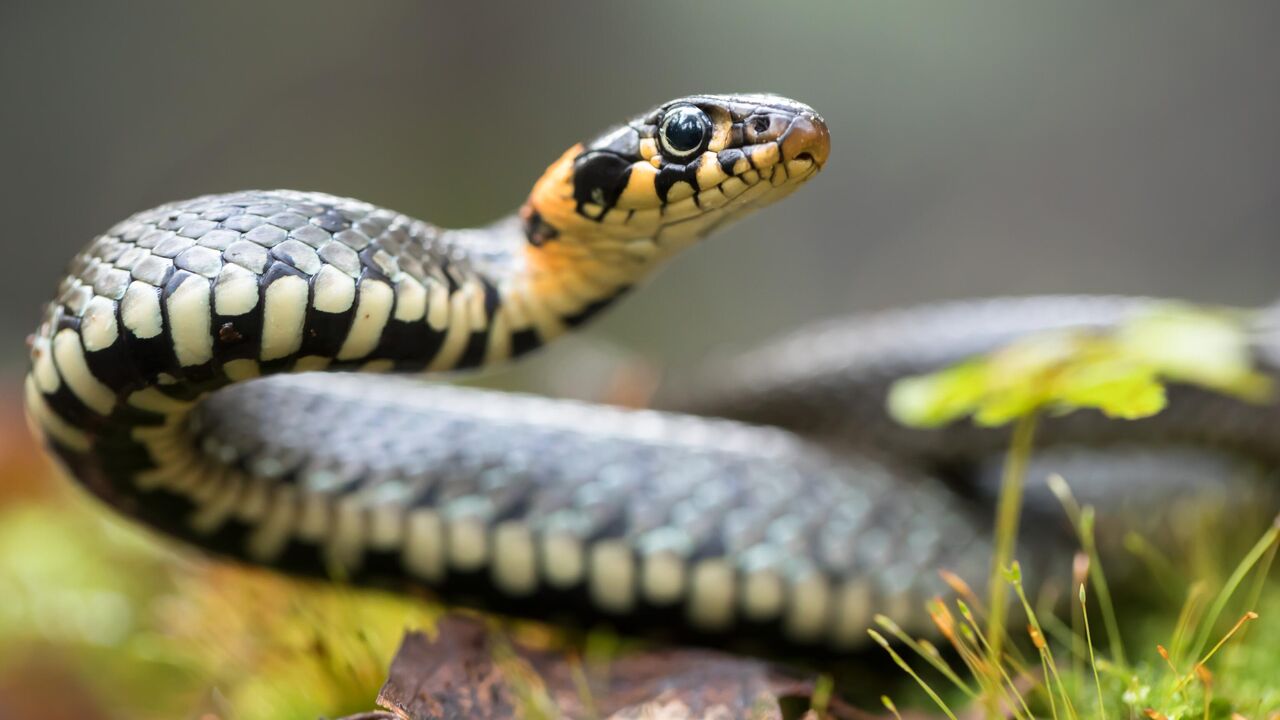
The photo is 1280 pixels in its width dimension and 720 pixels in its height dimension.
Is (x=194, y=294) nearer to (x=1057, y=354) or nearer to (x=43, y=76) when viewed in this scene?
(x=1057, y=354)

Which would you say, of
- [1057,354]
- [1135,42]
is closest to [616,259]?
[1057,354]

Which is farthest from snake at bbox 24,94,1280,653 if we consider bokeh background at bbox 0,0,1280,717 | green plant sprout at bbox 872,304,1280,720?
bokeh background at bbox 0,0,1280,717

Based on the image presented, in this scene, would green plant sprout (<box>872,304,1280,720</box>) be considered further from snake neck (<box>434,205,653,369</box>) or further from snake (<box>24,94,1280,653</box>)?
snake neck (<box>434,205,653,369</box>)

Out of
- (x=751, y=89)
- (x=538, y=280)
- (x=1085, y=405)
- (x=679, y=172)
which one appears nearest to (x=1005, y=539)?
(x=1085, y=405)

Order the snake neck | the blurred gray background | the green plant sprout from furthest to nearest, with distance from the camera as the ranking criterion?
1. the blurred gray background
2. the snake neck
3. the green plant sprout

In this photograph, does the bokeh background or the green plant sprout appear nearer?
the green plant sprout

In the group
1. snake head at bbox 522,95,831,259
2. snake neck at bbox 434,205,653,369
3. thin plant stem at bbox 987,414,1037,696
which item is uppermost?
snake head at bbox 522,95,831,259
